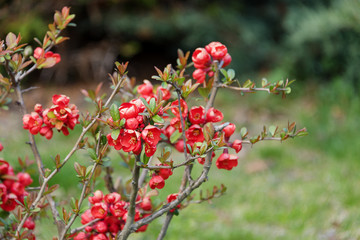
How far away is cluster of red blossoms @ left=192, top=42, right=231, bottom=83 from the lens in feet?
3.74

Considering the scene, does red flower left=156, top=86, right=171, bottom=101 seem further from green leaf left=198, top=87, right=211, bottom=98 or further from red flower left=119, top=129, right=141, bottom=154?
red flower left=119, top=129, right=141, bottom=154

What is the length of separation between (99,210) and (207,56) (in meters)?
0.50

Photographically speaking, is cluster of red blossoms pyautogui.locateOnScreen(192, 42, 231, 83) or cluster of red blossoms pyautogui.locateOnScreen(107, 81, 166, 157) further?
cluster of red blossoms pyautogui.locateOnScreen(192, 42, 231, 83)

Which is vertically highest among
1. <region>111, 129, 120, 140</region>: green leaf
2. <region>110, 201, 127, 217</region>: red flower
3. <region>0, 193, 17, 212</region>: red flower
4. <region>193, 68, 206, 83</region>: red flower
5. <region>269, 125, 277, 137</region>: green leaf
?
<region>193, 68, 206, 83</region>: red flower

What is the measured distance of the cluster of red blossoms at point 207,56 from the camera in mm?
1140

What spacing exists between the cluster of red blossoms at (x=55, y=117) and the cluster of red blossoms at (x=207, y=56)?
34 centimetres

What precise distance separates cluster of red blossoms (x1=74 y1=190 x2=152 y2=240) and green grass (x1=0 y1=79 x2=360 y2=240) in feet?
3.03

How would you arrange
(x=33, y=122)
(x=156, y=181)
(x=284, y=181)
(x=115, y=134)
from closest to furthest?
1. (x=115, y=134)
2. (x=156, y=181)
3. (x=33, y=122)
4. (x=284, y=181)

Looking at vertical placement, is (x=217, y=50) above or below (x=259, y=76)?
below

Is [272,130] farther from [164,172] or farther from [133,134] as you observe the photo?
[133,134]

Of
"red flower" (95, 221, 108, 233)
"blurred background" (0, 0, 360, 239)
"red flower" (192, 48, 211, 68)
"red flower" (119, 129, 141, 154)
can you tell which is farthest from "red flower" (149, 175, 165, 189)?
"blurred background" (0, 0, 360, 239)

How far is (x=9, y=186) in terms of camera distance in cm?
121

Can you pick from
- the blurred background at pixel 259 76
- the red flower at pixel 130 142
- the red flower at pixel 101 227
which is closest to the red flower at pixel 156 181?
the red flower at pixel 130 142

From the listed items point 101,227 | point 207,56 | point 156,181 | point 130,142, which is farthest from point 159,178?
point 207,56
